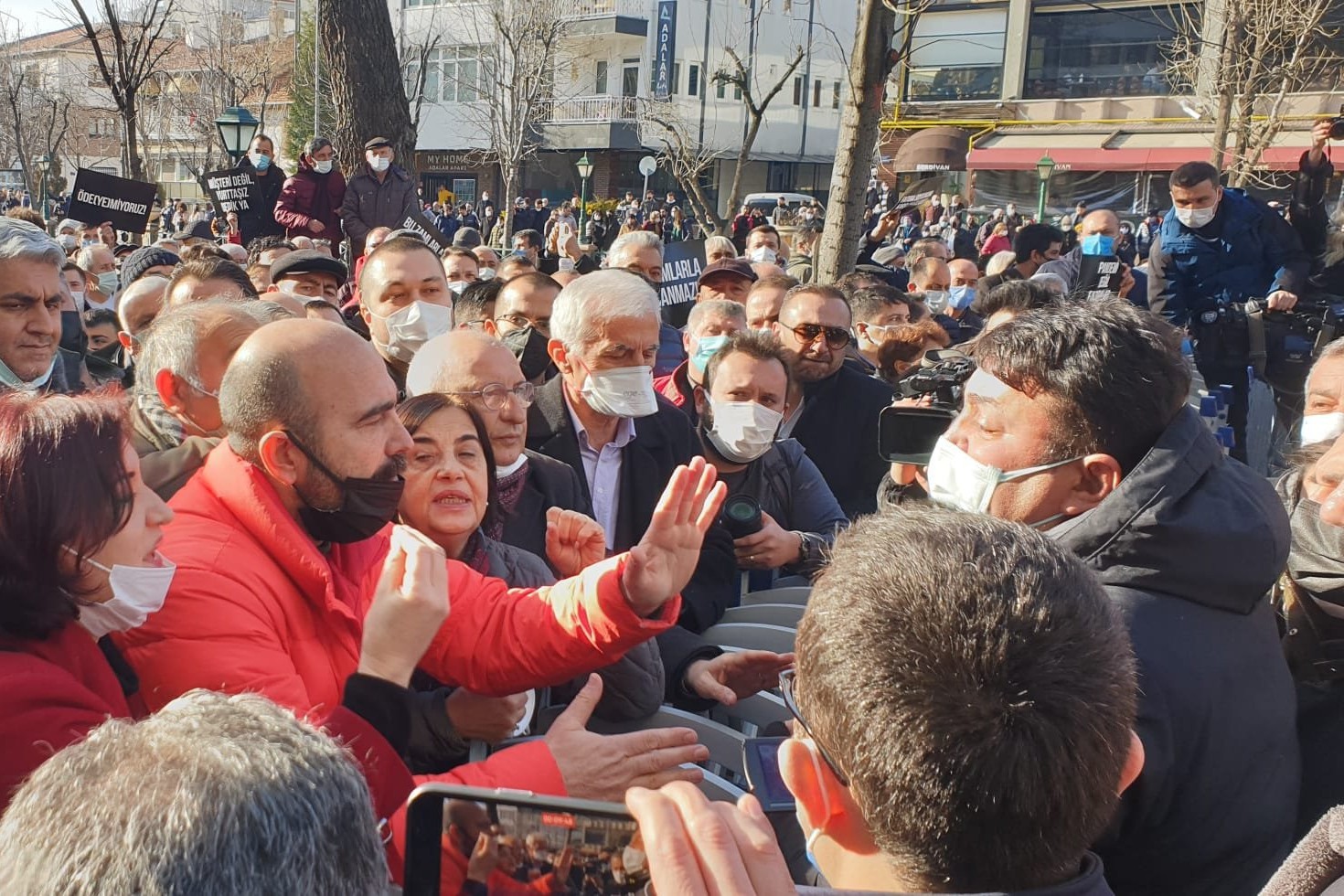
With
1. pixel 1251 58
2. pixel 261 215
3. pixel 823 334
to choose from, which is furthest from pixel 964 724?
pixel 1251 58

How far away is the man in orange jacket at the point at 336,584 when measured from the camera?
2.12 metres

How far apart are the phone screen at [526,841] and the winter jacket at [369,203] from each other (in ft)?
32.8

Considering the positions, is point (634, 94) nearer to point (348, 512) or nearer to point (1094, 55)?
point (1094, 55)

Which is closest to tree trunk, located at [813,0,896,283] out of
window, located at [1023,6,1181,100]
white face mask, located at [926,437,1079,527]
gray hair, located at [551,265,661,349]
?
gray hair, located at [551,265,661,349]

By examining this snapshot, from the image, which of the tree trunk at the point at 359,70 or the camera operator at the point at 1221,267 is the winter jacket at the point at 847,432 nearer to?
the camera operator at the point at 1221,267

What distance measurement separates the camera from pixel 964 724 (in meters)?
1.36

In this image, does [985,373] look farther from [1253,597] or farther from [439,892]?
[439,892]

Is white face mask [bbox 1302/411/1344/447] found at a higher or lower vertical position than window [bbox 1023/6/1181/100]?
lower

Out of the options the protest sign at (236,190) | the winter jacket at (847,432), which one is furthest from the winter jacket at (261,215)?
the winter jacket at (847,432)

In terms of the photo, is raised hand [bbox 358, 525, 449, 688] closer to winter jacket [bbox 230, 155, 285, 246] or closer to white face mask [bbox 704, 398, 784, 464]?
white face mask [bbox 704, 398, 784, 464]

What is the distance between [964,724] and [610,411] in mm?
2903

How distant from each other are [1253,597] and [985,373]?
780 millimetres

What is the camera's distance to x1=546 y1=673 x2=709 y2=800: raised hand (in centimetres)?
222

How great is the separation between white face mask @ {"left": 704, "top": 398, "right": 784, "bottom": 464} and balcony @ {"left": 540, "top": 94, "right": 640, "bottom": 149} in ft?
139
